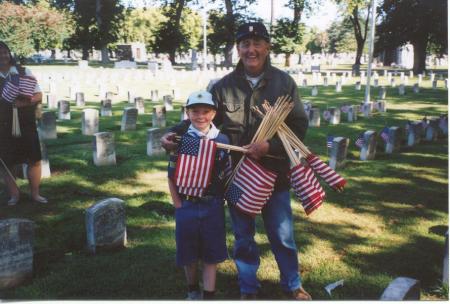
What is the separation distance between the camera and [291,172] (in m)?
3.15

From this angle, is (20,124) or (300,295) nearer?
(300,295)

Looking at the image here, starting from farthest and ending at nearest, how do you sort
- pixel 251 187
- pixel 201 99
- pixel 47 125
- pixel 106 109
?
pixel 106 109, pixel 47 125, pixel 251 187, pixel 201 99

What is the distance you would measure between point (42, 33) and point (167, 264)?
18508mm

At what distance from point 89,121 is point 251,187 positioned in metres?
7.84

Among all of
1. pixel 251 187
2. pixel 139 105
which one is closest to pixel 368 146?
pixel 251 187

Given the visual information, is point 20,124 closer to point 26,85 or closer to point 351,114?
point 26,85

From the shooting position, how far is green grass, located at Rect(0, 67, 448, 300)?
3.61 m

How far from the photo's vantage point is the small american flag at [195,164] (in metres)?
2.91

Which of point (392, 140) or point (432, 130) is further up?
point (432, 130)

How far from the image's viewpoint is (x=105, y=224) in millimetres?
4109

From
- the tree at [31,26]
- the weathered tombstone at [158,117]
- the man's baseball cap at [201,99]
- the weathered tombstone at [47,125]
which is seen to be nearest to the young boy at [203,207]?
the man's baseball cap at [201,99]

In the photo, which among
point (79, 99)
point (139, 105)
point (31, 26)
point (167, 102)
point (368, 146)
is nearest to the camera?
point (368, 146)

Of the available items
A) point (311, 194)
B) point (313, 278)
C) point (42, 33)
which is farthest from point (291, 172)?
point (42, 33)

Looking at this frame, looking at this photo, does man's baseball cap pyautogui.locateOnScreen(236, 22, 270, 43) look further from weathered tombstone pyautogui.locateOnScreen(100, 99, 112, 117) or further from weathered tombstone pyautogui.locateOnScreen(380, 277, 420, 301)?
weathered tombstone pyautogui.locateOnScreen(100, 99, 112, 117)
